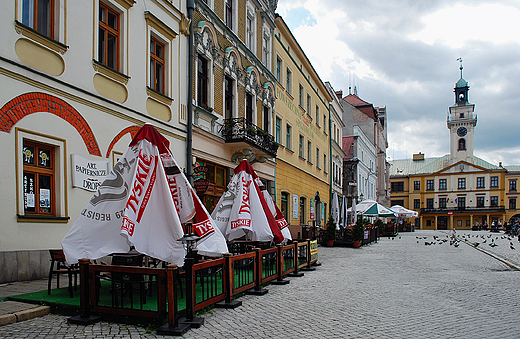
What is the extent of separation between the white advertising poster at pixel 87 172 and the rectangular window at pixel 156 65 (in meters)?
3.69

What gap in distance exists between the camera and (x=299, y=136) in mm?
28547

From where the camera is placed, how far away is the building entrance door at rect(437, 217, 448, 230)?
91.2 metres

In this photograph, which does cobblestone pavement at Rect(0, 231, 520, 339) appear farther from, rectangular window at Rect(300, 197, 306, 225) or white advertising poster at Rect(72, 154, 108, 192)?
rectangular window at Rect(300, 197, 306, 225)

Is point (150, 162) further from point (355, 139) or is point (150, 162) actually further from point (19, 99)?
point (355, 139)

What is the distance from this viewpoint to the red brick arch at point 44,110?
27.3 ft

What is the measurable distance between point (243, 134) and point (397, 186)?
87.5m

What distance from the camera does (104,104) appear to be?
11.0 m

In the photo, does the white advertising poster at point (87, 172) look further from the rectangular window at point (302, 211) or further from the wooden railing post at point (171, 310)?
the rectangular window at point (302, 211)

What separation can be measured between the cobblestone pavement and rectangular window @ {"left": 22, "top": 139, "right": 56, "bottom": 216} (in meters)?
3.43

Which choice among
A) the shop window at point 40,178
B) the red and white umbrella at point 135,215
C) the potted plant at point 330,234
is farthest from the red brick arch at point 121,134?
the potted plant at point 330,234

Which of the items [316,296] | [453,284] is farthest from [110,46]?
[453,284]

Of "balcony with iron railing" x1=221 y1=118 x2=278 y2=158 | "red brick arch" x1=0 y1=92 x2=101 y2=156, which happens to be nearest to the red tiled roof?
"balcony with iron railing" x1=221 y1=118 x2=278 y2=158

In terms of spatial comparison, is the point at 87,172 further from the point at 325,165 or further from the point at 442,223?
the point at 442,223

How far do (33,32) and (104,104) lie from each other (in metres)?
2.45
